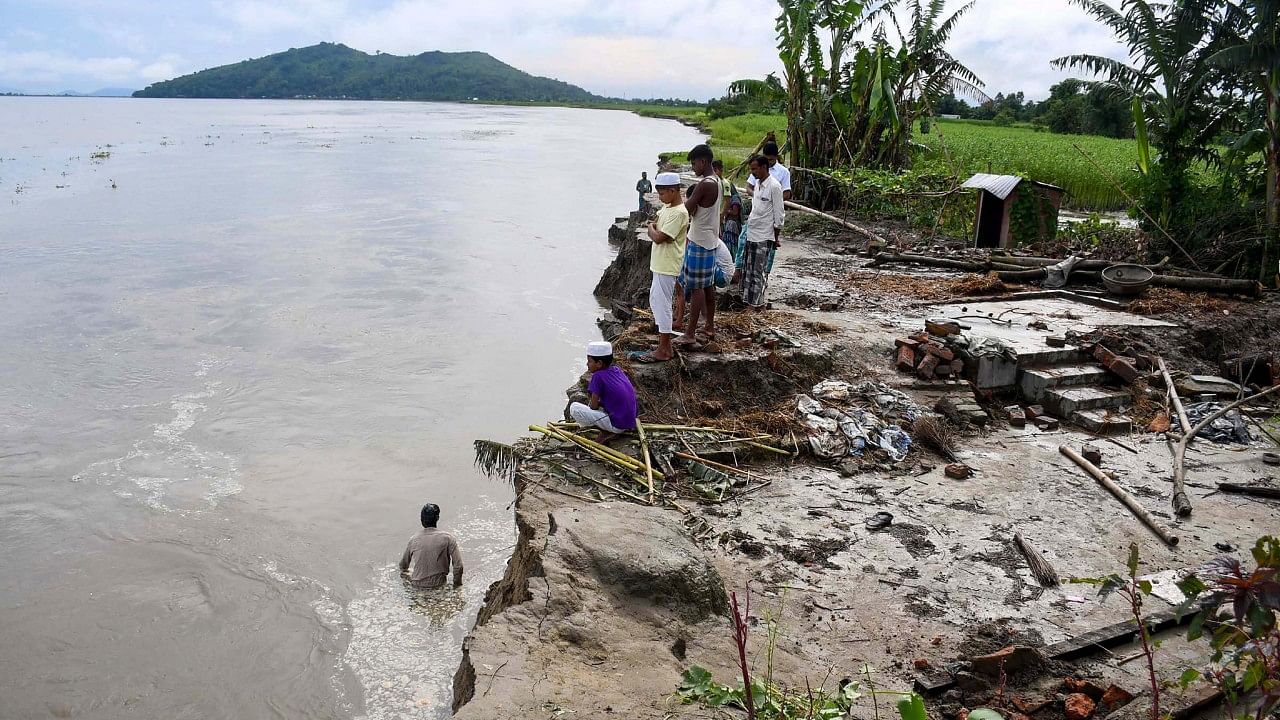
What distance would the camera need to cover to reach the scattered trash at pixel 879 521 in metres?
5.67

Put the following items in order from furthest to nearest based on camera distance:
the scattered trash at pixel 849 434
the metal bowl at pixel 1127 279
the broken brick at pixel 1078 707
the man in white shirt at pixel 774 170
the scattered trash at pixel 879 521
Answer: the metal bowl at pixel 1127 279 < the man in white shirt at pixel 774 170 < the scattered trash at pixel 849 434 < the scattered trash at pixel 879 521 < the broken brick at pixel 1078 707

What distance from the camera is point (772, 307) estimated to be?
9898 mm

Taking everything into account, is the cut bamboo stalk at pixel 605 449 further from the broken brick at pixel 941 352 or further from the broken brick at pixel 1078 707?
the broken brick at pixel 941 352

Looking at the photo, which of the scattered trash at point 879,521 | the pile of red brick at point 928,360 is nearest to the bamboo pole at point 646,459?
the scattered trash at point 879,521

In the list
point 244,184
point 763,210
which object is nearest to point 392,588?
point 763,210

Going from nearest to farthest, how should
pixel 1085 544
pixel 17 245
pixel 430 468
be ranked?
pixel 1085 544, pixel 430 468, pixel 17 245

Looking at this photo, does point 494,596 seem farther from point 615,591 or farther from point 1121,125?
point 1121,125

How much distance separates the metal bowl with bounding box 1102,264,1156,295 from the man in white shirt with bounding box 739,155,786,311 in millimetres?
4585

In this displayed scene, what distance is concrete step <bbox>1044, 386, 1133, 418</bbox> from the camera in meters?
7.65

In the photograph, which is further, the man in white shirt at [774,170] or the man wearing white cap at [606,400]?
the man in white shirt at [774,170]

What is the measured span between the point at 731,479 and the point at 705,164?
2.54 m

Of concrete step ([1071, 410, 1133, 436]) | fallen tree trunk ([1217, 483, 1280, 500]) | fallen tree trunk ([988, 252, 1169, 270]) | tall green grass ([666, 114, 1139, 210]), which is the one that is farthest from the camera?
tall green grass ([666, 114, 1139, 210])

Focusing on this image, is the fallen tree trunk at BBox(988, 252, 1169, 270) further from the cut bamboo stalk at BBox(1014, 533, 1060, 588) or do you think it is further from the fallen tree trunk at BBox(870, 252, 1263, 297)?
the cut bamboo stalk at BBox(1014, 533, 1060, 588)

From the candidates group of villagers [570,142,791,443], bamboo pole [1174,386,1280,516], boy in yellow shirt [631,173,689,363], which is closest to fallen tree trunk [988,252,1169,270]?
bamboo pole [1174,386,1280,516]
